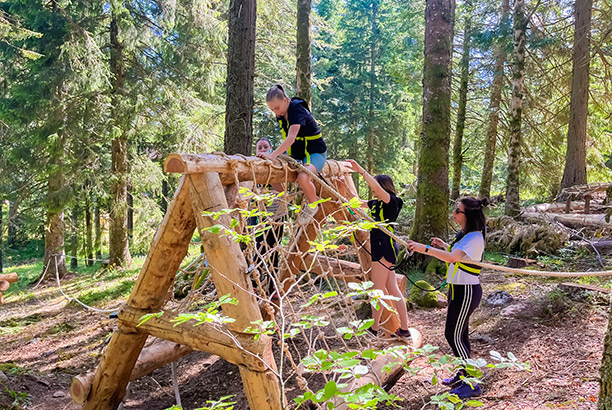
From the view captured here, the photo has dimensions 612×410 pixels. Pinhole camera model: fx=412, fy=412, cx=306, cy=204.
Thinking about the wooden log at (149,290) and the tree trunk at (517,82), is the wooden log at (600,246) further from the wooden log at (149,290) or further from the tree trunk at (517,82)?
the wooden log at (149,290)

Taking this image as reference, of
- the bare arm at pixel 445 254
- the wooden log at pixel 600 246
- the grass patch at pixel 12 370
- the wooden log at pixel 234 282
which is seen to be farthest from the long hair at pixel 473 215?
the grass patch at pixel 12 370

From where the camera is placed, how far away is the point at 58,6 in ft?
31.0

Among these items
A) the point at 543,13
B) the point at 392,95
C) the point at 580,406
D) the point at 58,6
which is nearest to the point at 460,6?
the point at 543,13

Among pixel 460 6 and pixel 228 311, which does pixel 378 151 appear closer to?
pixel 460 6

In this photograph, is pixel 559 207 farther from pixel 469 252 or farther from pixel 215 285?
pixel 215 285

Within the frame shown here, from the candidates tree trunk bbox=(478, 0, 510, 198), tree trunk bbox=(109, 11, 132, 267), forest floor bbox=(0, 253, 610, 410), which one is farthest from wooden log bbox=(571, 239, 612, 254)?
tree trunk bbox=(109, 11, 132, 267)

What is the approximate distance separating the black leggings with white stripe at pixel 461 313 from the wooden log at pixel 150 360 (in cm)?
A: 254

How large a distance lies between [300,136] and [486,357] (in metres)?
2.58

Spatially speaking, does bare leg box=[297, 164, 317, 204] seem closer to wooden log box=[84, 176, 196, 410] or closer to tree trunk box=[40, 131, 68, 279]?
wooden log box=[84, 176, 196, 410]

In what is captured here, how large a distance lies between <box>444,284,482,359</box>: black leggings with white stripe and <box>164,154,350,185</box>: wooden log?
5.40ft

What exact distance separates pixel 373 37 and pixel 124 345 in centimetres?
1923

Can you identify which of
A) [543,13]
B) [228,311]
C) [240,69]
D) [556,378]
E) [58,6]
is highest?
[543,13]

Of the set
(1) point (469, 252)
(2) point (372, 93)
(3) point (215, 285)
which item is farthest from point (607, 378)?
(2) point (372, 93)

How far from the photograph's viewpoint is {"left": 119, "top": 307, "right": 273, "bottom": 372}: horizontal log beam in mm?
2312
